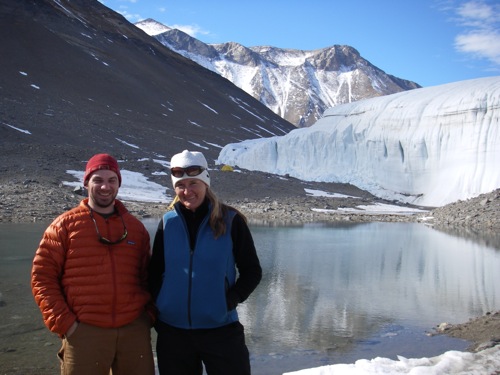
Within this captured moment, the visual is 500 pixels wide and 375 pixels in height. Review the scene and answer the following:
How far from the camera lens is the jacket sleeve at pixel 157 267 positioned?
3.48 meters

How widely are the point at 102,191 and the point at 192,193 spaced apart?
1.88ft

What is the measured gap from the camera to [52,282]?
10.5ft

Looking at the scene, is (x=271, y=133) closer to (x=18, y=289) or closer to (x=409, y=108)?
(x=409, y=108)

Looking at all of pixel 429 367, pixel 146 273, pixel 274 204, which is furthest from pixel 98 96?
pixel 146 273

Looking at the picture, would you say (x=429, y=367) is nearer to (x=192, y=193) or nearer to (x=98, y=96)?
(x=192, y=193)

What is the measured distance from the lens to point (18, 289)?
951 centimetres

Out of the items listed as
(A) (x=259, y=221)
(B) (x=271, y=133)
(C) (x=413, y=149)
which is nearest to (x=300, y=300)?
(A) (x=259, y=221)

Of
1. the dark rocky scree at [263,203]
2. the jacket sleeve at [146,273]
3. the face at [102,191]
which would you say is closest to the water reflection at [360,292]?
the jacket sleeve at [146,273]

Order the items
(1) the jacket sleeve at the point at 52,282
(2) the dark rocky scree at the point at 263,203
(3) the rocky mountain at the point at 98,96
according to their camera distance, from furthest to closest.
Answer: (3) the rocky mountain at the point at 98,96
(2) the dark rocky scree at the point at 263,203
(1) the jacket sleeve at the point at 52,282

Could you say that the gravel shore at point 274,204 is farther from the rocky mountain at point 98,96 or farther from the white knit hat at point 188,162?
the white knit hat at point 188,162

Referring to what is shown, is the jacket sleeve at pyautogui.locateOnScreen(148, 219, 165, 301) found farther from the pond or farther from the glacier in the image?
the glacier

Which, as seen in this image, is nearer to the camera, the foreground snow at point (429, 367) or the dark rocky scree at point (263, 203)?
the foreground snow at point (429, 367)

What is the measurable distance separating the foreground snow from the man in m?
2.11

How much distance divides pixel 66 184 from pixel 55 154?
962 centimetres
